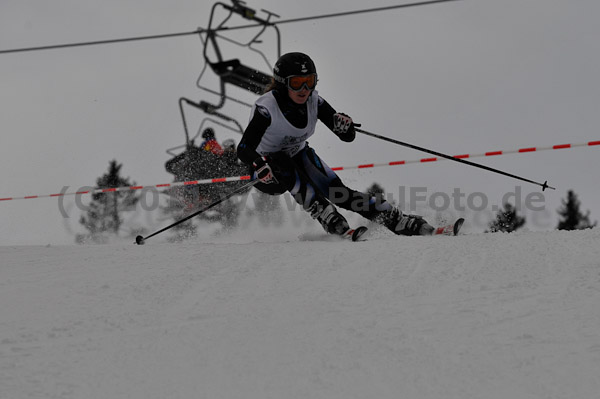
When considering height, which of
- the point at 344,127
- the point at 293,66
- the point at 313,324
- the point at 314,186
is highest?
the point at 293,66

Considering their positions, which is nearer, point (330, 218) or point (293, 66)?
point (293, 66)

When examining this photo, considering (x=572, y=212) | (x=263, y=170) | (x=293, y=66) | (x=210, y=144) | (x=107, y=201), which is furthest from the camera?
(x=572, y=212)

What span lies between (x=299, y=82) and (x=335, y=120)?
1.73 feet

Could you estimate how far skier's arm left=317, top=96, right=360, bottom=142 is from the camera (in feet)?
16.9

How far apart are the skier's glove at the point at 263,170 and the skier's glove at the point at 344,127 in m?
0.80

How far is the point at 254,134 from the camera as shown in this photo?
15.7ft

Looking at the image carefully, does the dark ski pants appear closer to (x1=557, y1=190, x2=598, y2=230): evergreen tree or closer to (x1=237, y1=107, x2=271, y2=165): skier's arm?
(x1=237, y1=107, x2=271, y2=165): skier's arm

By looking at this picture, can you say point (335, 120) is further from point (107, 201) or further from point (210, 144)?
point (107, 201)

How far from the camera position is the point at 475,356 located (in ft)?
7.54

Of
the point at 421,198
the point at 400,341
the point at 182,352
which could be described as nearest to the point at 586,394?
the point at 400,341

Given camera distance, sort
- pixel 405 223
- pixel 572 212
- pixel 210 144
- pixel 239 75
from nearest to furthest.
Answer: pixel 405 223
pixel 239 75
pixel 210 144
pixel 572 212

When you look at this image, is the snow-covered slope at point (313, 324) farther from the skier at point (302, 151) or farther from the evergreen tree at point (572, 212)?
the evergreen tree at point (572, 212)

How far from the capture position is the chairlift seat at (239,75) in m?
9.39

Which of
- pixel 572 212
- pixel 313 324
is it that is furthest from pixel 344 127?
pixel 572 212
